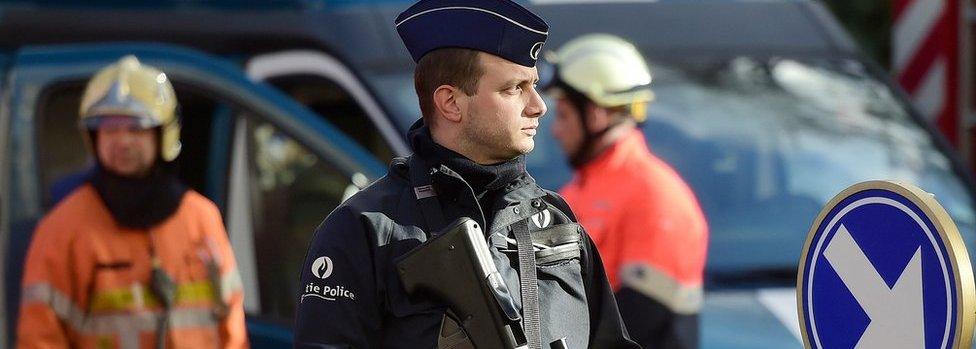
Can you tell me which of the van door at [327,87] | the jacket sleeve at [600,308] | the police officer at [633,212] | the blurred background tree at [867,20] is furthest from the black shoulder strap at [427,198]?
the blurred background tree at [867,20]

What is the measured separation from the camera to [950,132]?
622 cm

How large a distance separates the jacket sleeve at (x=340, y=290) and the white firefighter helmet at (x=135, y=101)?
2687 mm

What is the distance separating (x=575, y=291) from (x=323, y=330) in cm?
36

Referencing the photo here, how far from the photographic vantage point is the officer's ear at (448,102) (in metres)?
2.78

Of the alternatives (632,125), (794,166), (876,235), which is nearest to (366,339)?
(876,235)

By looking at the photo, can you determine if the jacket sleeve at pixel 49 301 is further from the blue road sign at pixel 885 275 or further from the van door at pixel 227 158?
the blue road sign at pixel 885 275

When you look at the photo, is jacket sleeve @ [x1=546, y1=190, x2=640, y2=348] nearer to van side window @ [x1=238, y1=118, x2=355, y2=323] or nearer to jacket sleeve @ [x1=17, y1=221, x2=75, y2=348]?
jacket sleeve @ [x1=17, y1=221, x2=75, y2=348]

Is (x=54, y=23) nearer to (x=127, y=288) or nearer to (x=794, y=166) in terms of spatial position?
(x=127, y=288)

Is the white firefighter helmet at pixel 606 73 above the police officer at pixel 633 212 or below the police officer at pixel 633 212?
above

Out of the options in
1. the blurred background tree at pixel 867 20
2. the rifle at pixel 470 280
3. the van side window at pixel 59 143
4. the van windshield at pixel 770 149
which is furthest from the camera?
the blurred background tree at pixel 867 20

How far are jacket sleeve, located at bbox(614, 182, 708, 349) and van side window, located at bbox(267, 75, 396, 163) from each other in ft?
3.40

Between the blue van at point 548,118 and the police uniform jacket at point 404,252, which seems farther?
the blue van at point 548,118

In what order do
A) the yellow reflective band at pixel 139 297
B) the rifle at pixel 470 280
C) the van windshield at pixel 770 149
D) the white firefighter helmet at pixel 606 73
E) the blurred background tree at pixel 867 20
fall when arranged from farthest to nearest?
the blurred background tree at pixel 867 20 < the van windshield at pixel 770 149 < the white firefighter helmet at pixel 606 73 < the yellow reflective band at pixel 139 297 < the rifle at pixel 470 280

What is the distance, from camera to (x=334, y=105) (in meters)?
5.99
